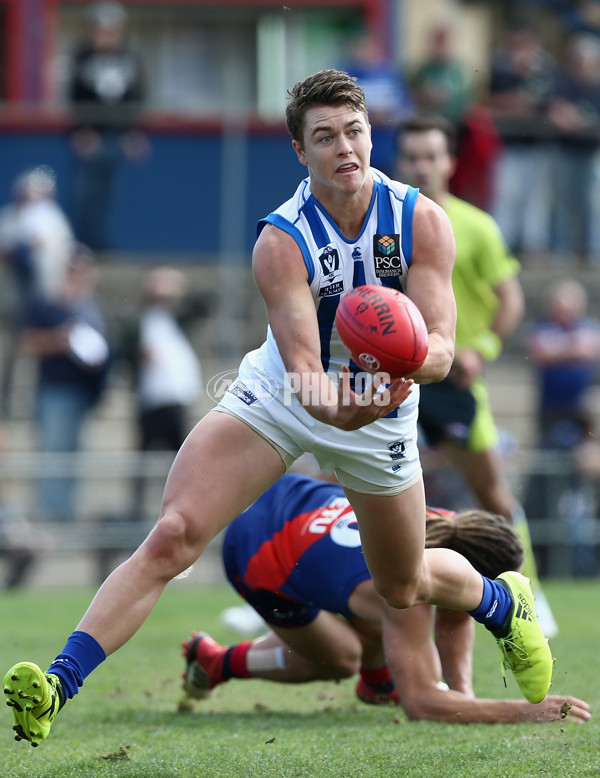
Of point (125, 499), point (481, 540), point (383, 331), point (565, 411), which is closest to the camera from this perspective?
point (383, 331)

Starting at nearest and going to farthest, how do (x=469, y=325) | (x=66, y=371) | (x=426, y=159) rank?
1. (x=426, y=159)
2. (x=469, y=325)
3. (x=66, y=371)

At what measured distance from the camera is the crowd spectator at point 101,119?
12.9 meters

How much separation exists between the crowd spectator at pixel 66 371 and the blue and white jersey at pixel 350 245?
6542mm

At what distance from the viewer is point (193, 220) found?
13.8 meters

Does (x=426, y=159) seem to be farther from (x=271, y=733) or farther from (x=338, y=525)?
(x=271, y=733)

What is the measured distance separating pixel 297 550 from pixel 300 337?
1.40 m

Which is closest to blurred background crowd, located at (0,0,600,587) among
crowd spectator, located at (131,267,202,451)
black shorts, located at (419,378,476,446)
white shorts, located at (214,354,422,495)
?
crowd spectator, located at (131,267,202,451)

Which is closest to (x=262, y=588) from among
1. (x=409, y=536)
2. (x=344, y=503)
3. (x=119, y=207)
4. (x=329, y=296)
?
(x=344, y=503)

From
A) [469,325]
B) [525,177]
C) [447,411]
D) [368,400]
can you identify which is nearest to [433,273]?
[368,400]

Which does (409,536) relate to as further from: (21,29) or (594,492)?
(21,29)

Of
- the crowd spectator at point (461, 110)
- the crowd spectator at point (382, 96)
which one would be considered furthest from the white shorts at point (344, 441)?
the crowd spectator at point (461, 110)

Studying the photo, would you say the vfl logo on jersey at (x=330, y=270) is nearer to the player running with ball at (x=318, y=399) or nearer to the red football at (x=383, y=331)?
the player running with ball at (x=318, y=399)

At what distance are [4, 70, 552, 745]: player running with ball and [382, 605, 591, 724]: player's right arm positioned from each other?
399 millimetres

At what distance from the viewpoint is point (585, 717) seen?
181 inches
